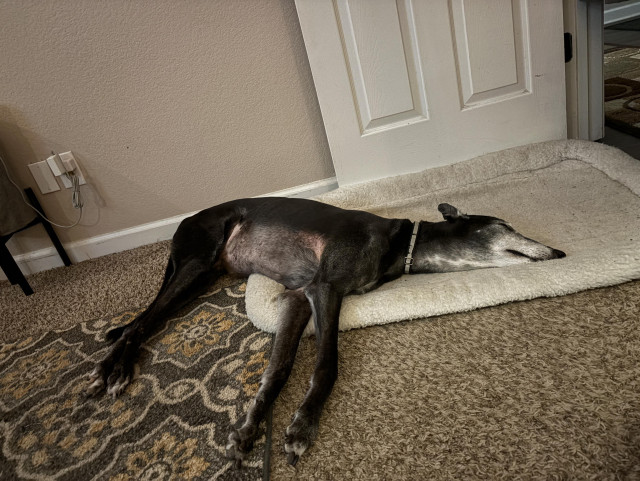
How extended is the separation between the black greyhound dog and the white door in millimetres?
643

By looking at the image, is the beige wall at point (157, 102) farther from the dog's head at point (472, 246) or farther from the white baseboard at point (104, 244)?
the dog's head at point (472, 246)

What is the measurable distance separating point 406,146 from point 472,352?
4.37ft

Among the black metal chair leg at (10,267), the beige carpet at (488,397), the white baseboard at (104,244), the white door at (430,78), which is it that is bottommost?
the beige carpet at (488,397)

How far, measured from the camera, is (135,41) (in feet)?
7.21

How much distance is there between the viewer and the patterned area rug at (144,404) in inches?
46.1

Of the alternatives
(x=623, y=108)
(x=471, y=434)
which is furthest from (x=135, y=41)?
(x=623, y=108)

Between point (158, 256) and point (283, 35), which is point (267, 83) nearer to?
point (283, 35)

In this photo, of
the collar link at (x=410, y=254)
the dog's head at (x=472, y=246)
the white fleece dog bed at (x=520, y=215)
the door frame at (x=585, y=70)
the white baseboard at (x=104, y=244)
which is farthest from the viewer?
the white baseboard at (x=104, y=244)

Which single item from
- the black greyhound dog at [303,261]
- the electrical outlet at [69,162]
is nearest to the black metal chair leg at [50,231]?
the electrical outlet at [69,162]

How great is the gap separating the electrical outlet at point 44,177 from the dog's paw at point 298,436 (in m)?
2.06

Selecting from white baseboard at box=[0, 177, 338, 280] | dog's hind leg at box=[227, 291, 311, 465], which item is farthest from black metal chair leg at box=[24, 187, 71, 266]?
dog's hind leg at box=[227, 291, 311, 465]

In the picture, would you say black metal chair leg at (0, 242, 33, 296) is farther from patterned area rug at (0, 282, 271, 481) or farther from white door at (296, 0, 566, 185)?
white door at (296, 0, 566, 185)

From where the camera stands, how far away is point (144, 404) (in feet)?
4.50

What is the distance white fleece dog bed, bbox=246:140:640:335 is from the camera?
Answer: 1.42 m
